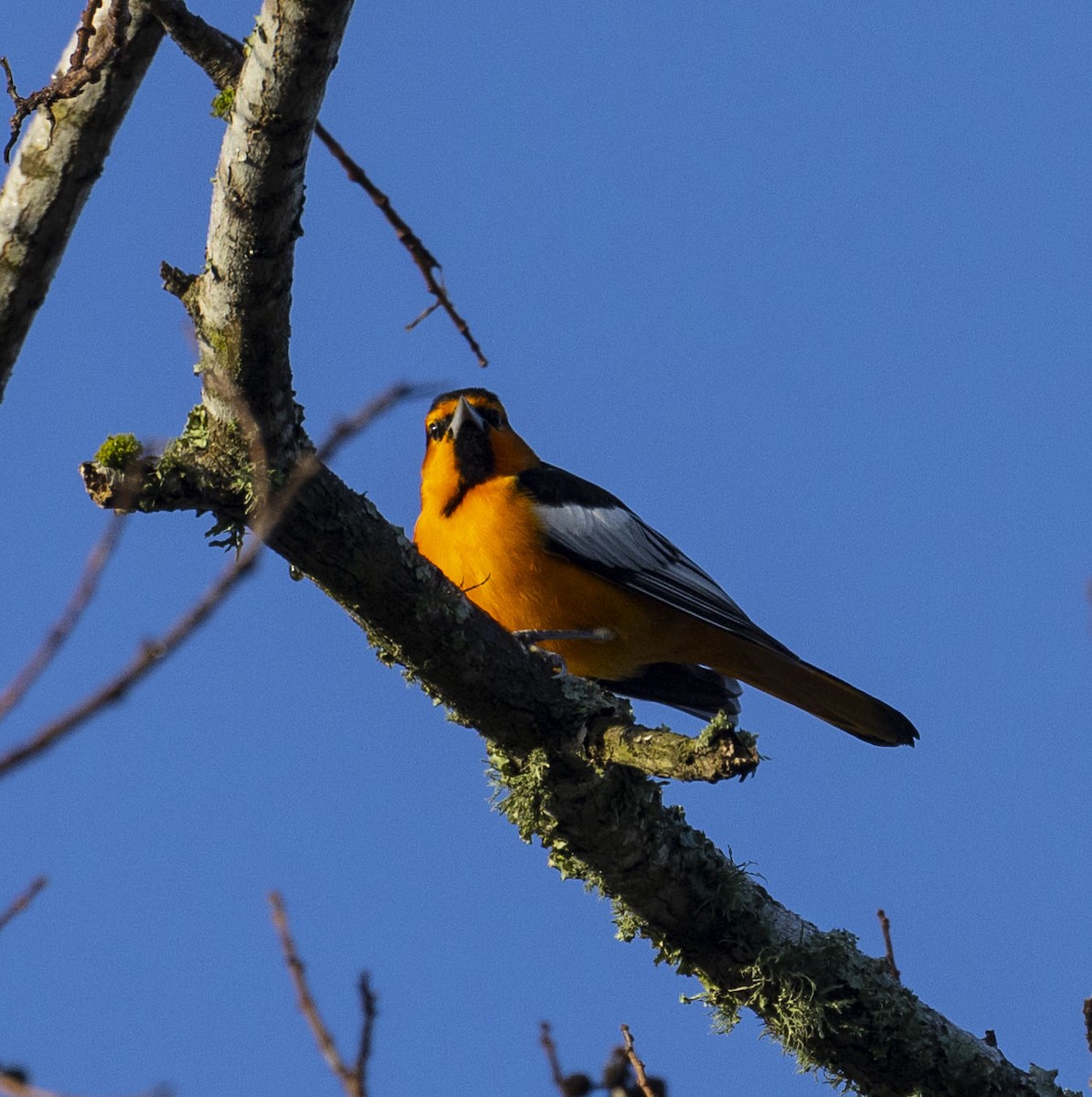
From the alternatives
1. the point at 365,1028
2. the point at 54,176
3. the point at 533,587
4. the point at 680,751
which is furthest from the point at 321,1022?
the point at 533,587

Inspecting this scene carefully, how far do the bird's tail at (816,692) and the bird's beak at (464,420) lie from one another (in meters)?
1.57

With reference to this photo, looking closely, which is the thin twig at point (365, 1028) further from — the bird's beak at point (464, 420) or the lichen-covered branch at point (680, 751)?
the bird's beak at point (464, 420)

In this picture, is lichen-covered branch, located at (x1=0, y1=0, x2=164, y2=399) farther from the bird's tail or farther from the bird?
the bird's tail

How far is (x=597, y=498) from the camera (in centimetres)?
689

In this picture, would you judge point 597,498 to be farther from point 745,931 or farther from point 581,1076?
point 581,1076

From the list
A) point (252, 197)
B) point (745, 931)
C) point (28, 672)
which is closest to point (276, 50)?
point (252, 197)

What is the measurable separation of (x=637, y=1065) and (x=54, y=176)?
9.65 feet

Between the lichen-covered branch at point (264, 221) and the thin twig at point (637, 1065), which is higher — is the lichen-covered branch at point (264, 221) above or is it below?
above

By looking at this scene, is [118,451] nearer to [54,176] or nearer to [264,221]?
[264,221]

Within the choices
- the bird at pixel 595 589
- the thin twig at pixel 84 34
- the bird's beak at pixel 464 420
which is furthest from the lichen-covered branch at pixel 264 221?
the bird's beak at pixel 464 420

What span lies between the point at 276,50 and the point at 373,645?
2006 millimetres

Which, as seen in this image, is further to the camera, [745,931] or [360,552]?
[745,931]

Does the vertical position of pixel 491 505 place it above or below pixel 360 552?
above

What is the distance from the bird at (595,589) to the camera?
630 centimetres
